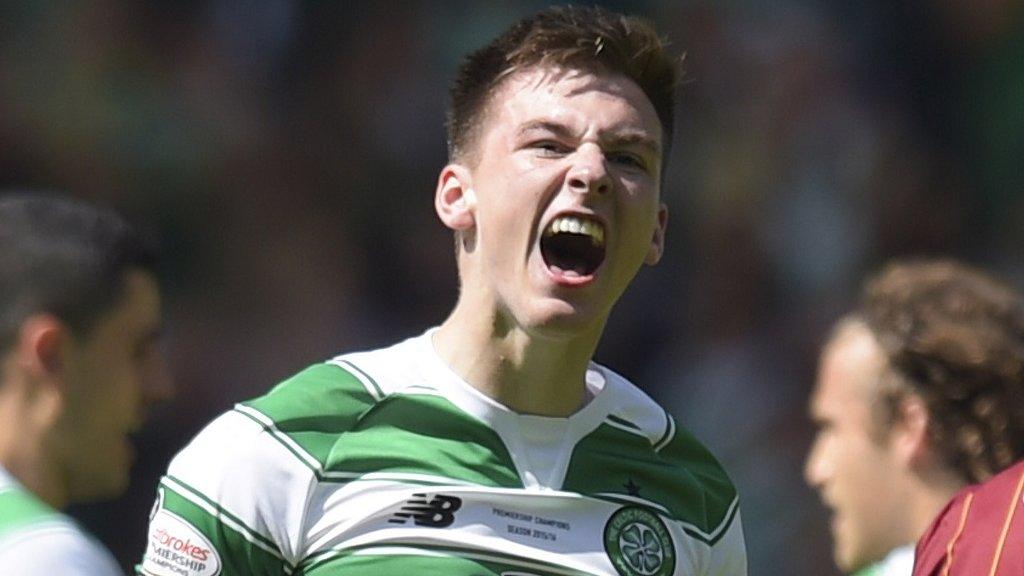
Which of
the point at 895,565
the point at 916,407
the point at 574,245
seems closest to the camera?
the point at 574,245

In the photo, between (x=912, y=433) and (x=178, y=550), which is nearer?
(x=178, y=550)

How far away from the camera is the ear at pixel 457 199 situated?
3.80 meters

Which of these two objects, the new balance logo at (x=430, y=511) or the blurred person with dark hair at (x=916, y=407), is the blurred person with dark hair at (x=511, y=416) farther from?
the blurred person with dark hair at (x=916, y=407)

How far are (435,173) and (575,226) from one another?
4.35m

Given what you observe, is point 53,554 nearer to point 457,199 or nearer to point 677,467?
point 457,199

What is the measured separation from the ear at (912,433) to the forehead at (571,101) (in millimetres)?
1187

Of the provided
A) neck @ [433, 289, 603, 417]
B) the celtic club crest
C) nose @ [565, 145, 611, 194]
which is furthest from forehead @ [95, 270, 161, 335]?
the celtic club crest

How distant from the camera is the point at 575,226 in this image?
3674 mm

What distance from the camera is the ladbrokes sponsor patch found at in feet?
10.9

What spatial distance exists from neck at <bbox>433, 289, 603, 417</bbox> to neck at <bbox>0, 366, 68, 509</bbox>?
746 mm

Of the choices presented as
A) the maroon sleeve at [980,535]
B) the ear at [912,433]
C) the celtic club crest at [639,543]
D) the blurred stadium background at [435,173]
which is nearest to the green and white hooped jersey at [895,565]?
the ear at [912,433]

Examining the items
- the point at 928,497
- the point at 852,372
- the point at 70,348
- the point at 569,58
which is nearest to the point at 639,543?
the point at 569,58

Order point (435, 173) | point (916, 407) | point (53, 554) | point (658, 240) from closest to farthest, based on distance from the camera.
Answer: point (53, 554), point (658, 240), point (916, 407), point (435, 173)

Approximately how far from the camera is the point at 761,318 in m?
8.14
